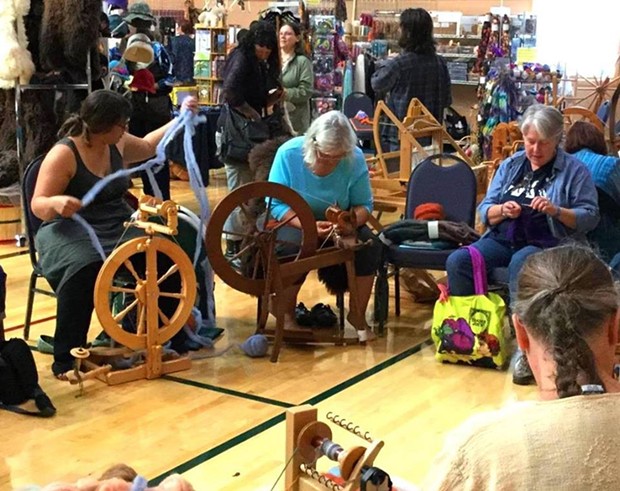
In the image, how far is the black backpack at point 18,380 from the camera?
334 cm

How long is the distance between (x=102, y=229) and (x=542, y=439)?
2.77 m

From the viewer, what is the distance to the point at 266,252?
390 cm

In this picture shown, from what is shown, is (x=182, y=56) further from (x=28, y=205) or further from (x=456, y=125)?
(x=28, y=205)

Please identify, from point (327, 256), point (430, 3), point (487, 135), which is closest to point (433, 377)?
point (327, 256)

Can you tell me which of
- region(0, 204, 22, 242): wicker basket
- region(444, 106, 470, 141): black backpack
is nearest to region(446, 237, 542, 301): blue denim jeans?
region(0, 204, 22, 242): wicker basket

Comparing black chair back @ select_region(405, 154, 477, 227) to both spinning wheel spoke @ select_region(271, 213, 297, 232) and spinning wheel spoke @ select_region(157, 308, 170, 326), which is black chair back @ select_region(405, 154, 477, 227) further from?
spinning wheel spoke @ select_region(157, 308, 170, 326)

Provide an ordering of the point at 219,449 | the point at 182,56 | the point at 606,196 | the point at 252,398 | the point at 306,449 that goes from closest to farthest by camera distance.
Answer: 1. the point at 306,449
2. the point at 219,449
3. the point at 252,398
4. the point at 606,196
5. the point at 182,56

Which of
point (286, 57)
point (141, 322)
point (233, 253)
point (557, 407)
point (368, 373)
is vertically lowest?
point (368, 373)

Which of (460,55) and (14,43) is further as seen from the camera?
(460,55)

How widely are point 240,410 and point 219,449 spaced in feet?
1.21

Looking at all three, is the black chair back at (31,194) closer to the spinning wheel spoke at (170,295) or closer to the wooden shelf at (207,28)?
the spinning wheel spoke at (170,295)

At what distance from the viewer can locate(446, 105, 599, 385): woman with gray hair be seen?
3.94 m

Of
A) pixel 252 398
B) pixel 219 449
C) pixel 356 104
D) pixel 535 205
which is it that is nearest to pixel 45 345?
pixel 252 398

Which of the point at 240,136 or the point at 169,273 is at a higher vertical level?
the point at 240,136
